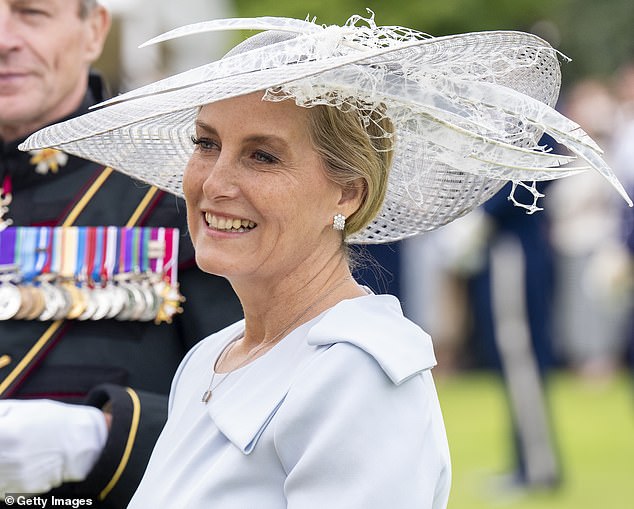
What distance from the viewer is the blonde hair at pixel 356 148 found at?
2191 mm

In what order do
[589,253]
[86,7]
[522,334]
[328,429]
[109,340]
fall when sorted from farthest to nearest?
[589,253] → [522,334] → [86,7] → [109,340] → [328,429]

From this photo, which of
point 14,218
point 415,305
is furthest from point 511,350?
point 14,218

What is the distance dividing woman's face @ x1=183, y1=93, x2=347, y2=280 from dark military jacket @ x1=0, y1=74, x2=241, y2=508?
0.68 m

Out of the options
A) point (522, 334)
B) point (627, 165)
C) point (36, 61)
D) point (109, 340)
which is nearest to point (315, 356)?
point (109, 340)

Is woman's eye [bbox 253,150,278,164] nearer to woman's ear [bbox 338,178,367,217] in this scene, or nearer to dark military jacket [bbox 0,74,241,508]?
woman's ear [bbox 338,178,367,217]

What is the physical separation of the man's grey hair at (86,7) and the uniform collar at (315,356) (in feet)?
4.26

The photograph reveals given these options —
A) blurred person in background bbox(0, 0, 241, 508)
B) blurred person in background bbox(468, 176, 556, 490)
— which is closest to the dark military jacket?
blurred person in background bbox(0, 0, 241, 508)

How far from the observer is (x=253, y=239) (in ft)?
7.32

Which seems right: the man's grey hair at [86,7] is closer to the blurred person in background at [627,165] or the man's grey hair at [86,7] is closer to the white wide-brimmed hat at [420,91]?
the white wide-brimmed hat at [420,91]

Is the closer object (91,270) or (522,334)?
(91,270)

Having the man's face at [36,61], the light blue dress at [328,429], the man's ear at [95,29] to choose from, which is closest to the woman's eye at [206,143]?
the light blue dress at [328,429]

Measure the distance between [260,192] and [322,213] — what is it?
0.42 ft

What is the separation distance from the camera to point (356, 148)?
223 centimetres

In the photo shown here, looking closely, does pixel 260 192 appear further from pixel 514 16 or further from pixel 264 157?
pixel 514 16
